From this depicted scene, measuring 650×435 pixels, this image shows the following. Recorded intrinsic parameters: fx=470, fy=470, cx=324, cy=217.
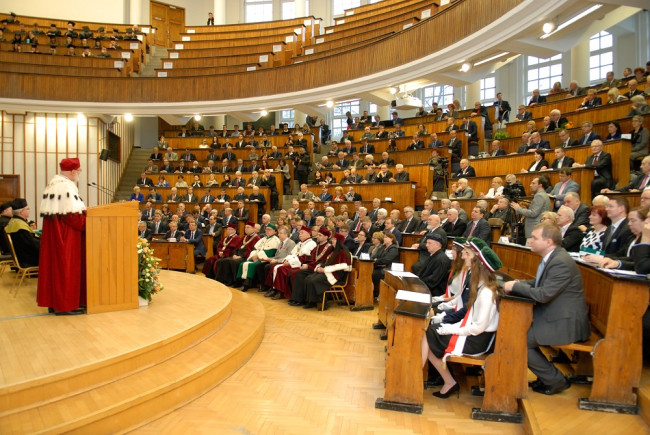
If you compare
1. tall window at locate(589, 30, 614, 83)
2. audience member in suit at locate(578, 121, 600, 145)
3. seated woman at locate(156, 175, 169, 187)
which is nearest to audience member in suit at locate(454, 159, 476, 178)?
audience member in suit at locate(578, 121, 600, 145)

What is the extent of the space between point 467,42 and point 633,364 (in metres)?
7.87

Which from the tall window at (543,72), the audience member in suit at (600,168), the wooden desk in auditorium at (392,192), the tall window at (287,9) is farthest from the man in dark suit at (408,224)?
the tall window at (287,9)

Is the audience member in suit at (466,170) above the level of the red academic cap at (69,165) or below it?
above

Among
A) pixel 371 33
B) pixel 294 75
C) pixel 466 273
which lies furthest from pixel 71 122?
pixel 466 273

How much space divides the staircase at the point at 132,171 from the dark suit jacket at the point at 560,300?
1371cm

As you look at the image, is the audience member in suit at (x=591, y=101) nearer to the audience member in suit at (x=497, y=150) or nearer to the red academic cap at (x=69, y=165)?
the audience member in suit at (x=497, y=150)

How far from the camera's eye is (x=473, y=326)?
10.1 ft

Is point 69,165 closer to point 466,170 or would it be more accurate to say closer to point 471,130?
point 466,170

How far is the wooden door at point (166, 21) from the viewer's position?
19.3 m

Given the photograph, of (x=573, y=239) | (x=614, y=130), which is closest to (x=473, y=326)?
(x=573, y=239)

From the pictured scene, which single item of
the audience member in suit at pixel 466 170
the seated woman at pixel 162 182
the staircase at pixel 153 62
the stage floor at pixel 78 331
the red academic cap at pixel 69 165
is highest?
the staircase at pixel 153 62

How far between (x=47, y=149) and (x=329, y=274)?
11037 millimetres

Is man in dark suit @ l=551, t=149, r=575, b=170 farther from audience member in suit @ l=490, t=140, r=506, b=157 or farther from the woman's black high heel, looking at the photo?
the woman's black high heel

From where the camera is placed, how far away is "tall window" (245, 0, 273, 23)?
2103 centimetres
